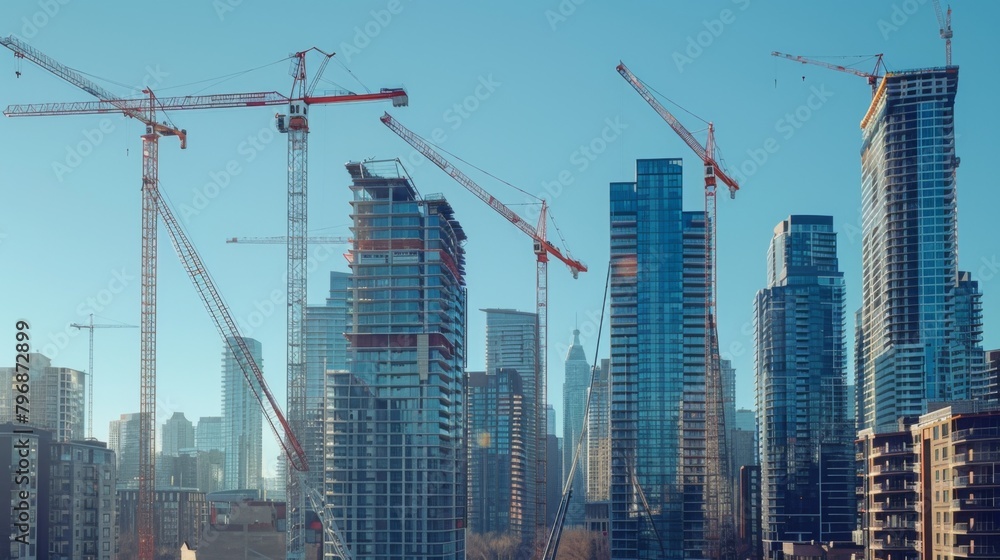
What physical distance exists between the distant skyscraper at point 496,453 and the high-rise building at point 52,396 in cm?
5703

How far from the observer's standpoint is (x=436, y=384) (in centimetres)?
11650

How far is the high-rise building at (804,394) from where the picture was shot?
150 metres

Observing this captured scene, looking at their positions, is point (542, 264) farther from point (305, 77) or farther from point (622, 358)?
point (305, 77)

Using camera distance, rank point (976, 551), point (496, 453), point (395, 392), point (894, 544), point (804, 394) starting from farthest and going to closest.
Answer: point (496, 453) < point (804, 394) < point (395, 392) < point (894, 544) < point (976, 551)

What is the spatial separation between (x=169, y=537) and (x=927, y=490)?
11229cm

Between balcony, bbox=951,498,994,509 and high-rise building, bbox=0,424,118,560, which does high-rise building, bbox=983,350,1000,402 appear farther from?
high-rise building, bbox=0,424,118,560

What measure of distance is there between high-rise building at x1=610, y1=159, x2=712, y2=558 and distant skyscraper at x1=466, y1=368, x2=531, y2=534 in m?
34.4

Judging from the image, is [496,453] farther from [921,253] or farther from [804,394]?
[921,253]

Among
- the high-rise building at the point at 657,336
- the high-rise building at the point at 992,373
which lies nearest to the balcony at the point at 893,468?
the high-rise building at the point at 992,373

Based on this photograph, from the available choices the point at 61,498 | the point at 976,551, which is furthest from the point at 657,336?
the point at 976,551

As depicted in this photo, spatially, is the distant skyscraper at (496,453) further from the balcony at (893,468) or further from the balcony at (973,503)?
the balcony at (973,503)

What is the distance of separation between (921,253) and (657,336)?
36248 millimetres

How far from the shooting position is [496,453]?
180250 mm

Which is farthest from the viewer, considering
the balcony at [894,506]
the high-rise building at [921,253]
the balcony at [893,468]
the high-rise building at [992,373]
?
the high-rise building at [921,253]
